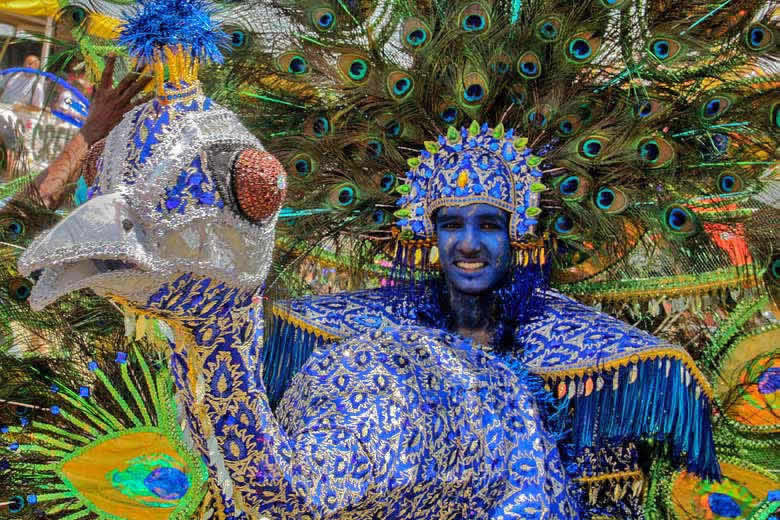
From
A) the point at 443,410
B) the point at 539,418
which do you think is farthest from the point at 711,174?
the point at 443,410

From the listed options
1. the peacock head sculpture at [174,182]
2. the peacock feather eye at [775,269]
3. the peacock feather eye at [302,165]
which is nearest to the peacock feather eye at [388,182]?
the peacock feather eye at [302,165]

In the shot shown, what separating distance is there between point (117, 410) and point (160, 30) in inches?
80.6

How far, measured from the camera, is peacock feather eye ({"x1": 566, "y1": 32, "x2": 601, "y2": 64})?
4.05m

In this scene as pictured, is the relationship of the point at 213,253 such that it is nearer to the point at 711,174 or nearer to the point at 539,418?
the point at 539,418

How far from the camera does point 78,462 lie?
3.82 meters

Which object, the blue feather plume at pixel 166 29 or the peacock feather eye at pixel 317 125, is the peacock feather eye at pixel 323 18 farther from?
the blue feather plume at pixel 166 29

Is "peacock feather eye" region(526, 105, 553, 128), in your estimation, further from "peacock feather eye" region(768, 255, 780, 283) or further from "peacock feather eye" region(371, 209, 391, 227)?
"peacock feather eye" region(768, 255, 780, 283)

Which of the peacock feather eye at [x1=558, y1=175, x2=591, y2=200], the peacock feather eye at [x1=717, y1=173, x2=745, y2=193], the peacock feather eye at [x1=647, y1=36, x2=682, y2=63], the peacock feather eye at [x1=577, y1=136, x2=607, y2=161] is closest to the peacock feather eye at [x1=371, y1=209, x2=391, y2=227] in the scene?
the peacock feather eye at [x1=558, y1=175, x2=591, y2=200]

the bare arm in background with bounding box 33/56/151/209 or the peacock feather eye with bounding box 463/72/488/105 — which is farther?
the peacock feather eye with bounding box 463/72/488/105

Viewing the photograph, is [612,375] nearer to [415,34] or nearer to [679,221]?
[679,221]

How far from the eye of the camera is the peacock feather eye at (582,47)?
4.05m

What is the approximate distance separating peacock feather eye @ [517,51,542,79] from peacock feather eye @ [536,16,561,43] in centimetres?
7

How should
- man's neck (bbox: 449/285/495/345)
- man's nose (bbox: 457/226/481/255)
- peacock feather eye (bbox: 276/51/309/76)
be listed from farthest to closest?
peacock feather eye (bbox: 276/51/309/76), man's neck (bbox: 449/285/495/345), man's nose (bbox: 457/226/481/255)

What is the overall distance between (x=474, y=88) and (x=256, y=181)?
199 cm
